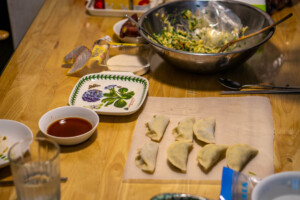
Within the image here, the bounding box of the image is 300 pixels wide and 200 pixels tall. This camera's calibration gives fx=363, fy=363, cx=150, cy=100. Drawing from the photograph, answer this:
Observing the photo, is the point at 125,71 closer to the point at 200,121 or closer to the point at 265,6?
the point at 200,121

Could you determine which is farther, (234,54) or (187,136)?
(234,54)

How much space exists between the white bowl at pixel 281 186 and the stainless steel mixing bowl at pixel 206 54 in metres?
0.60

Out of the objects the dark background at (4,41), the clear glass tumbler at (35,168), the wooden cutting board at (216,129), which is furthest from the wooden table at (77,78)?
the dark background at (4,41)

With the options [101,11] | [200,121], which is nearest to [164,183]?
[200,121]

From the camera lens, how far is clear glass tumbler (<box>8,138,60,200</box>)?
0.87m

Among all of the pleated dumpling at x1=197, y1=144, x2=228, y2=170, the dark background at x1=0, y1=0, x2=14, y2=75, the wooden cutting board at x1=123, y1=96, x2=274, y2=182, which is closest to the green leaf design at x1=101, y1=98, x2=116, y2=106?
the wooden cutting board at x1=123, y1=96, x2=274, y2=182

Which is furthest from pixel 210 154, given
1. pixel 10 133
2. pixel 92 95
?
pixel 10 133

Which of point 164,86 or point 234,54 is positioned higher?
point 234,54

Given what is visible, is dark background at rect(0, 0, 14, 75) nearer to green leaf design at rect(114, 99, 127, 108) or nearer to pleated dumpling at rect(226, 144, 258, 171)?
green leaf design at rect(114, 99, 127, 108)

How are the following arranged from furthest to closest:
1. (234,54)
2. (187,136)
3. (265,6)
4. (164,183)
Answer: (265,6)
(234,54)
(187,136)
(164,183)

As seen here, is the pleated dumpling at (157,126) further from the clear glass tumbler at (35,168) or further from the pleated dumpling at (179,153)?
the clear glass tumbler at (35,168)

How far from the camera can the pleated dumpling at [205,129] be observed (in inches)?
47.7

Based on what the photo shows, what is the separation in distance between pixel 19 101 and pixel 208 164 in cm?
79

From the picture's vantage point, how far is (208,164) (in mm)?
1100
